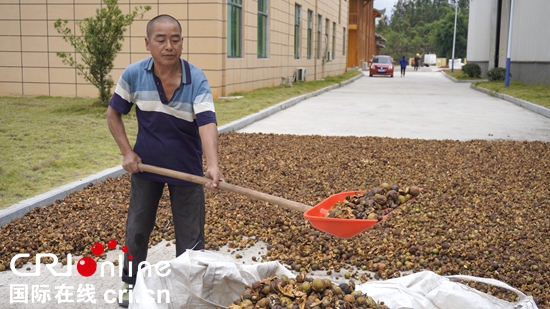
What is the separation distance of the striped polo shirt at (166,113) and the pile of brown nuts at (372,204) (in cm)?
91

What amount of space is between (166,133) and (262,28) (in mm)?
19432

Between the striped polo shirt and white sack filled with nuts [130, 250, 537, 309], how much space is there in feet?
2.09

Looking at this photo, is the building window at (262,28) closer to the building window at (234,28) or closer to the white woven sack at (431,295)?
the building window at (234,28)

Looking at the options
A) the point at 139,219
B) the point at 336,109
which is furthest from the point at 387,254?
the point at 336,109

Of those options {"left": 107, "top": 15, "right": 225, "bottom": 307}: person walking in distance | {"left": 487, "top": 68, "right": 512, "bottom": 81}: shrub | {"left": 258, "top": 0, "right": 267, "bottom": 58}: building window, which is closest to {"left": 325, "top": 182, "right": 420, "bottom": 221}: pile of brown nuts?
{"left": 107, "top": 15, "right": 225, "bottom": 307}: person walking in distance

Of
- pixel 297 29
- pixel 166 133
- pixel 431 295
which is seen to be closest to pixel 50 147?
pixel 166 133

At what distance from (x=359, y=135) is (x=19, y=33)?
10.9m

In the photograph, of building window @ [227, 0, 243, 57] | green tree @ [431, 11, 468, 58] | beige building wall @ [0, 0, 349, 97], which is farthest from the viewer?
green tree @ [431, 11, 468, 58]

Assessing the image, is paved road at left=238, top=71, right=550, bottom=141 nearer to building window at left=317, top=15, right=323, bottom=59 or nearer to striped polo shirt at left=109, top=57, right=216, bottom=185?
striped polo shirt at left=109, top=57, right=216, bottom=185

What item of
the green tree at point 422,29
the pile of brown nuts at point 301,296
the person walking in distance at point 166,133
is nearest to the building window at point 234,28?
the person walking in distance at point 166,133

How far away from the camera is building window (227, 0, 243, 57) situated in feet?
59.6

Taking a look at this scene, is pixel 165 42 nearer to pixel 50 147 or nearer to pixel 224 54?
pixel 50 147

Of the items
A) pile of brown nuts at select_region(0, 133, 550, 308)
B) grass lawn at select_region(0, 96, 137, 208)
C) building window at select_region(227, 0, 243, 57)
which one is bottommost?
pile of brown nuts at select_region(0, 133, 550, 308)

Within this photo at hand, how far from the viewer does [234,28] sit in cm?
1880
